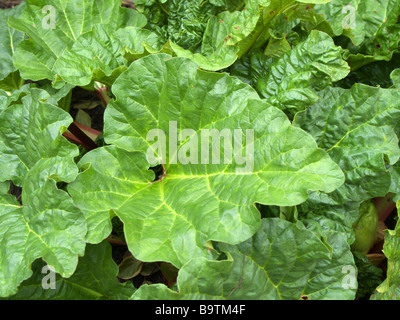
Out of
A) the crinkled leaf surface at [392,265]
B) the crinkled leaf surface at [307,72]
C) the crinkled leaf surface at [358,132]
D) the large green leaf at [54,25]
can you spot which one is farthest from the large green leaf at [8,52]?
the crinkled leaf surface at [392,265]

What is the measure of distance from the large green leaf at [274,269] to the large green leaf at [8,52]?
1170mm

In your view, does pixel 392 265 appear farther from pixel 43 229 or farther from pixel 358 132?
pixel 43 229

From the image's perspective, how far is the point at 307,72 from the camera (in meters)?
1.38

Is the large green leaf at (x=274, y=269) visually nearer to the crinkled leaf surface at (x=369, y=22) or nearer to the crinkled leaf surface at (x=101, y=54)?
the crinkled leaf surface at (x=101, y=54)

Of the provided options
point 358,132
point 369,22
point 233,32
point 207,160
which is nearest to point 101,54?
point 233,32

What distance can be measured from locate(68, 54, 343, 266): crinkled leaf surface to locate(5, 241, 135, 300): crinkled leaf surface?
0.69 ft

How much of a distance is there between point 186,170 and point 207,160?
9 cm

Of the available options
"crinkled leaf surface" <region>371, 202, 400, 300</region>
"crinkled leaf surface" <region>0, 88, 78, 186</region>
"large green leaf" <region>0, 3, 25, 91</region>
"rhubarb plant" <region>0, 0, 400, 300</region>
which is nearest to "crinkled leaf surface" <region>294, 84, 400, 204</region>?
"rhubarb plant" <region>0, 0, 400, 300</region>

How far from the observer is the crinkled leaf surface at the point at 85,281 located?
4.38ft

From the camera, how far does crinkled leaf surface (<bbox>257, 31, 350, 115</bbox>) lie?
136 centimetres

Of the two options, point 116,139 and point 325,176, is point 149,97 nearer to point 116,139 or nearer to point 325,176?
point 116,139

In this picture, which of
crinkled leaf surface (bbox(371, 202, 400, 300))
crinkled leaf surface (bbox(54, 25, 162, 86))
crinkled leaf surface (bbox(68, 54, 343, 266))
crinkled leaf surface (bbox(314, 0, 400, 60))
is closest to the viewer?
crinkled leaf surface (bbox(68, 54, 343, 266))

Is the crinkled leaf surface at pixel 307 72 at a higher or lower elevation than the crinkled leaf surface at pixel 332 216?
higher

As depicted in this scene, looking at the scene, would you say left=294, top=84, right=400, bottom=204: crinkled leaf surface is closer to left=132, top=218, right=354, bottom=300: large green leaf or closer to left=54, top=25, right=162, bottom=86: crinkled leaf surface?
left=132, top=218, right=354, bottom=300: large green leaf
